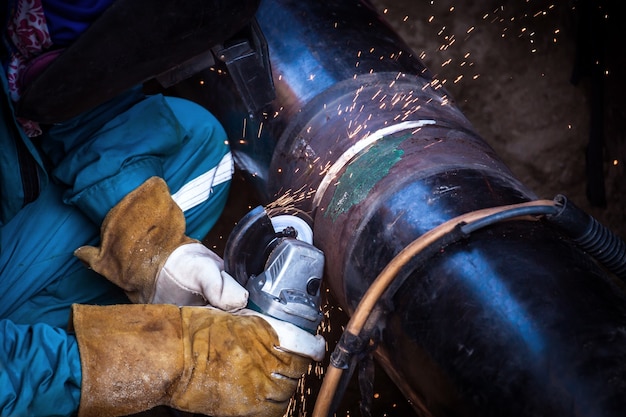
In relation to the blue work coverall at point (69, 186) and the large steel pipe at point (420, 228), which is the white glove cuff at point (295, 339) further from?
the blue work coverall at point (69, 186)

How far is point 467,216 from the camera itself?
1514mm

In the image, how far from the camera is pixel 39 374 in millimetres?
1665

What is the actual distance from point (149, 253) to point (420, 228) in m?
0.86

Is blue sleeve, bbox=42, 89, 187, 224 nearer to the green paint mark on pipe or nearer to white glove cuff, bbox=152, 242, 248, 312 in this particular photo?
white glove cuff, bbox=152, 242, 248, 312

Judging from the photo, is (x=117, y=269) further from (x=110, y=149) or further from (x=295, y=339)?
(x=295, y=339)

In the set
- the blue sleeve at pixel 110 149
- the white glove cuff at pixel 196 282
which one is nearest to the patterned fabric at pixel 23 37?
the blue sleeve at pixel 110 149

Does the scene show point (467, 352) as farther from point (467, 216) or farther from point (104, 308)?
point (104, 308)

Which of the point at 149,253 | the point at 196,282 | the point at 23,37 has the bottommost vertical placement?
the point at 196,282

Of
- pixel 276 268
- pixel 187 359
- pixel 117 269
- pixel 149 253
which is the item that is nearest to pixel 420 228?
pixel 276 268

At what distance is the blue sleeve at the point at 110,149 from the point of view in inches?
80.5

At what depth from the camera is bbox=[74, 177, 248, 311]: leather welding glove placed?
79.5 inches

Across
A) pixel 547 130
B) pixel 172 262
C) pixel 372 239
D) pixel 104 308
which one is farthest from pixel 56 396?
pixel 547 130

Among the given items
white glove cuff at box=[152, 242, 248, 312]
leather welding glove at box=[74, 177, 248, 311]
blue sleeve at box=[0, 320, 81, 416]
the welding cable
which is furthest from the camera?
leather welding glove at box=[74, 177, 248, 311]

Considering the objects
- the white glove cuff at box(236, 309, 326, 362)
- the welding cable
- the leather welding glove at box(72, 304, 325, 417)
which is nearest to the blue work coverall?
the leather welding glove at box(72, 304, 325, 417)
